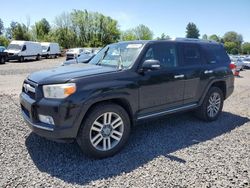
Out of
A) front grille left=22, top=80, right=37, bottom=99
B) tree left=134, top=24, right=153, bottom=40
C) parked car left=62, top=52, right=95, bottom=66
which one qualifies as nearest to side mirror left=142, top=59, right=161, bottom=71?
parked car left=62, top=52, right=95, bottom=66

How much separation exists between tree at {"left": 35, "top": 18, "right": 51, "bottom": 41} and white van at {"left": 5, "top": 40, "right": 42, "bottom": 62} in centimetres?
3230

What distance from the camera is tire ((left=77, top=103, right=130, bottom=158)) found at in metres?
3.90

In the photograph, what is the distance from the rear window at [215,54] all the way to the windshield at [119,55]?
1.95 meters

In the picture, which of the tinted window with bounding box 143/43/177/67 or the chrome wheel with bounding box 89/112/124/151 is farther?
the tinted window with bounding box 143/43/177/67

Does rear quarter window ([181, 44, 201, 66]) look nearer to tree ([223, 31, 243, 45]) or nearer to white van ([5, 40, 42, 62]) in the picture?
white van ([5, 40, 42, 62])

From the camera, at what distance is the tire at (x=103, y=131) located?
3904 mm

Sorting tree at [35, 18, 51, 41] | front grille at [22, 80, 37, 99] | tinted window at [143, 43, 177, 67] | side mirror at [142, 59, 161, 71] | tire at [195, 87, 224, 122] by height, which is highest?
tree at [35, 18, 51, 41]

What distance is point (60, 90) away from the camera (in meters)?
3.71

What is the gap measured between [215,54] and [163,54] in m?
1.85

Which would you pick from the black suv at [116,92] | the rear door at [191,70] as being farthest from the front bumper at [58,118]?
the rear door at [191,70]

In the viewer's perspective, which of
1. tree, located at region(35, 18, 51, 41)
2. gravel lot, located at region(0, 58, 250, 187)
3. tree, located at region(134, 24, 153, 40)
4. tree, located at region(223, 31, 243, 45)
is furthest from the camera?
tree, located at region(223, 31, 243, 45)

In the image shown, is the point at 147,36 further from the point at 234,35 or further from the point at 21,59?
the point at 21,59

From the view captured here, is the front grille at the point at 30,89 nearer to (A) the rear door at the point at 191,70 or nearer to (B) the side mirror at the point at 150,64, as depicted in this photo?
(B) the side mirror at the point at 150,64

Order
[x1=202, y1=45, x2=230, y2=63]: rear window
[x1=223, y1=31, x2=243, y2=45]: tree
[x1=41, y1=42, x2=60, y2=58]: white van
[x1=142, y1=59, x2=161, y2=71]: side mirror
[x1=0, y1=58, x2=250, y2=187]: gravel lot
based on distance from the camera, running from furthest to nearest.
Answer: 1. [x1=223, y1=31, x2=243, y2=45]: tree
2. [x1=41, y1=42, x2=60, y2=58]: white van
3. [x1=202, y1=45, x2=230, y2=63]: rear window
4. [x1=142, y1=59, x2=161, y2=71]: side mirror
5. [x1=0, y1=58, x2=250, y2=187]: gravel lot
